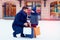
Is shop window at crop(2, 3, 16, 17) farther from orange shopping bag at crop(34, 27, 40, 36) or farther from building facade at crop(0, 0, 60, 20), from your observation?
orange shopping bag at crop(34, 27, 40, 36)

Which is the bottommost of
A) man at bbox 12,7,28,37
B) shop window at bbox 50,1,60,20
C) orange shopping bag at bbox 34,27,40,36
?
orange shopping bag at bbox 34,27,40,36

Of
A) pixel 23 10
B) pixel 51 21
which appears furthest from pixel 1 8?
pixel 51 21

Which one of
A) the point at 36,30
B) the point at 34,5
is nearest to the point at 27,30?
the point at 36,30

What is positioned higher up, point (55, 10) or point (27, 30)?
point (55, 10)

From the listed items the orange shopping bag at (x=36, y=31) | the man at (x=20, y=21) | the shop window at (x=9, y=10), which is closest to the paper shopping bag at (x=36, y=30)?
the orange shopping bag at (x=36, y=31)

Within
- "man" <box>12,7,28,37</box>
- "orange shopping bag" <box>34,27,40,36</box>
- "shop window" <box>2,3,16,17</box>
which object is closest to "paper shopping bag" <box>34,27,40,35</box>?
"orange shopping bag" <box>34,27,40,36</box>

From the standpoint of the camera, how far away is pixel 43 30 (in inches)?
50.8

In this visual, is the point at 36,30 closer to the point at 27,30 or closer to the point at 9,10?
the point at 27,30

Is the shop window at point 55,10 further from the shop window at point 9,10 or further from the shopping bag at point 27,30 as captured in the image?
the shop window at point 9,10

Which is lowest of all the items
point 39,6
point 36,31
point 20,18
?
point 36,31

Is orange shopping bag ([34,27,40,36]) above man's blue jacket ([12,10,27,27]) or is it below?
below

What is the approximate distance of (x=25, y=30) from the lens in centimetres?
129

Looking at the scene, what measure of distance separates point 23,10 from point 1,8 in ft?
0.69

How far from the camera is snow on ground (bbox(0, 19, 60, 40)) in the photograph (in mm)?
1282
